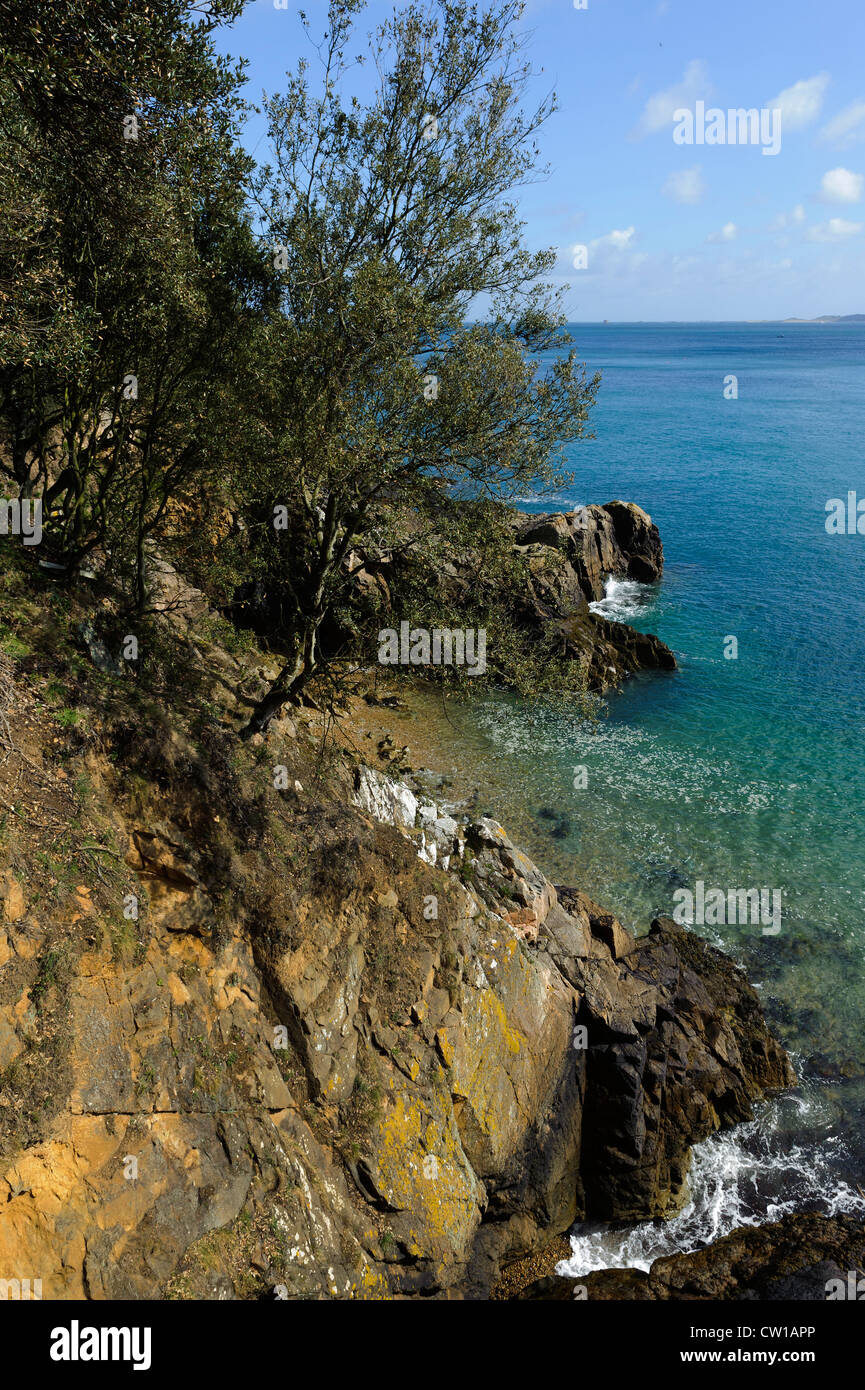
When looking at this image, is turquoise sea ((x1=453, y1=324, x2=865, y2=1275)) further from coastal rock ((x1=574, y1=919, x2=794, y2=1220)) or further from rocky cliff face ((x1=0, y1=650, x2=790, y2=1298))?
rocky cliff face ((x1=0, y1=650, x2=790, y2=1298))

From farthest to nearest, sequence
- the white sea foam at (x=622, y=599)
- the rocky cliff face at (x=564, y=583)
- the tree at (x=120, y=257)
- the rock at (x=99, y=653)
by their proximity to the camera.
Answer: the white sea foam at (x=622, y=599) < the rocky cliff face at (x=564, y=583) < the rock at (x=99, y=653) < the tree at (x=120, y=257)

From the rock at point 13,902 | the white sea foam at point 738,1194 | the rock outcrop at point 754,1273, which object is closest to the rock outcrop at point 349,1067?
the rock at point 13,902

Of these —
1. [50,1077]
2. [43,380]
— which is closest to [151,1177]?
[50,1077]

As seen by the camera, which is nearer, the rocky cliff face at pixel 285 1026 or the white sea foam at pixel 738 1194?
the rocky cliff face at pixel 285 1026

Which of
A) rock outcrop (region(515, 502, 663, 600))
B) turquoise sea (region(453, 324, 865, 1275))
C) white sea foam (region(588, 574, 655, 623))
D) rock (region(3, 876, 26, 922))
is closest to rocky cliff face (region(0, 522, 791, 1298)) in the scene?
rock (region(3, 876, 26, 922))

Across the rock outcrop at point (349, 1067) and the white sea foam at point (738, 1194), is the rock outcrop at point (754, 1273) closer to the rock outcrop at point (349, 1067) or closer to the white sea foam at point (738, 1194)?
the white sea foam at point (738, 1194)

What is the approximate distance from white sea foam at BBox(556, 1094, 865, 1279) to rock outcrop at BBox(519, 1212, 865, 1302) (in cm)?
110

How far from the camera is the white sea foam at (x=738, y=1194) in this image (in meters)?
18.4

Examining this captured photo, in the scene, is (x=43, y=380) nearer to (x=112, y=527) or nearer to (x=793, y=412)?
(x=112, y=527)

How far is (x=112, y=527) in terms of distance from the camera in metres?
18.9

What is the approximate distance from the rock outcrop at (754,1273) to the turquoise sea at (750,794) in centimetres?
146

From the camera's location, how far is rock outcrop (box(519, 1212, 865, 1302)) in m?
15.9

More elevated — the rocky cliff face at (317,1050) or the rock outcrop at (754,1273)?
the rocky cliff face at (317,1050)
